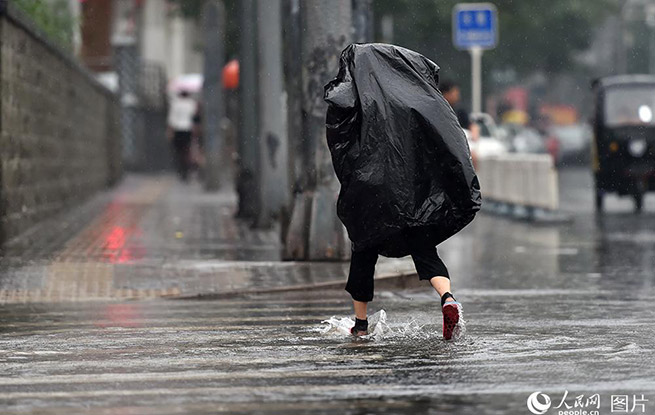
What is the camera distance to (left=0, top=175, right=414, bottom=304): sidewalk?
12.2 meters

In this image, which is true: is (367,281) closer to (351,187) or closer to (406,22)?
(351,187)

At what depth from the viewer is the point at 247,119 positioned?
837 inches

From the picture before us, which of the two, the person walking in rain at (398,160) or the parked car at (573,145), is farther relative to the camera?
the parked car at (573,145)

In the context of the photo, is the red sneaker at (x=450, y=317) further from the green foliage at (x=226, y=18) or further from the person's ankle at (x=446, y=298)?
the green foliage at (x=226, y=18)

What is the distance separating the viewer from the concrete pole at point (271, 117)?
1902 centimetres

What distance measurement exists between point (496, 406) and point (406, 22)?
1747 inches

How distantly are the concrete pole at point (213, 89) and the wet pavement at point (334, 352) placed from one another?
18.4 m

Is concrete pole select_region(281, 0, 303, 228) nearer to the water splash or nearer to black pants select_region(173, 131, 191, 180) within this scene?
the water splash

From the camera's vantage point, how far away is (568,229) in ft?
69.4

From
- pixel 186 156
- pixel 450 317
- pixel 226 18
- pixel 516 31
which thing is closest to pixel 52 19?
pixel 450 317

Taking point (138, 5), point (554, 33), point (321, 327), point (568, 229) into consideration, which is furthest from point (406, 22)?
point (321, 327)

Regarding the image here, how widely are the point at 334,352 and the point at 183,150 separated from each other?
29.8 meters
